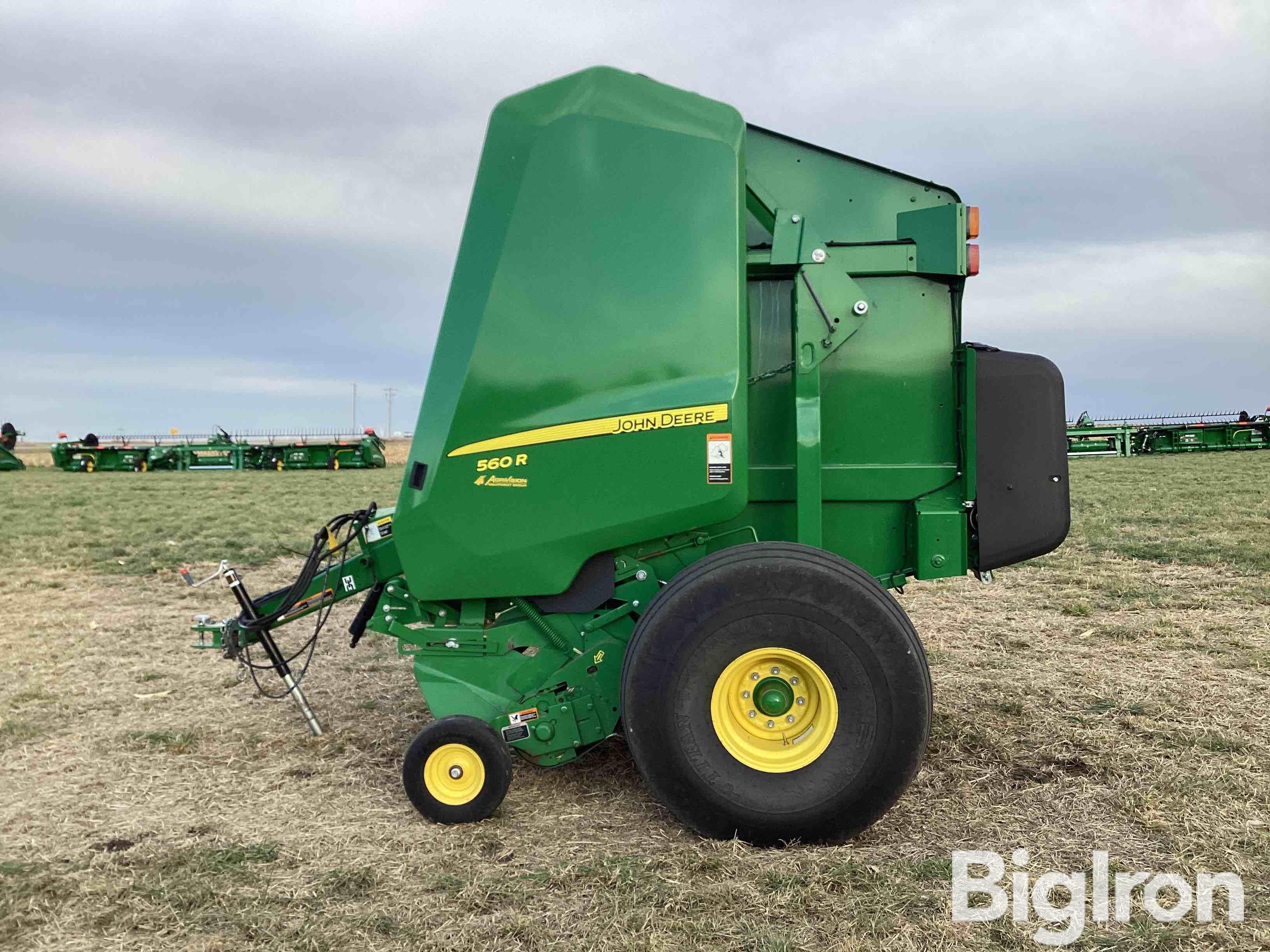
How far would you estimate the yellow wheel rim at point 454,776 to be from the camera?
357cm

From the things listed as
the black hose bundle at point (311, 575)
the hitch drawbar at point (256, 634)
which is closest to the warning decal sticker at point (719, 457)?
the black hose bundle at point (311, 575)

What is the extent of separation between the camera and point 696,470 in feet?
11.7

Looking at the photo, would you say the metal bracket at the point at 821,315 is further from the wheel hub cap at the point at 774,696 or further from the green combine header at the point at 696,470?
the wheel hub cap at the point at 774,696

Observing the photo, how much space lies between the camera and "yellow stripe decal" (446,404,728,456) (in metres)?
3.54

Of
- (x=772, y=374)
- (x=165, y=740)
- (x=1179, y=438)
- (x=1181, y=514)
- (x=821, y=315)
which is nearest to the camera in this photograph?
(x=821, y=315)

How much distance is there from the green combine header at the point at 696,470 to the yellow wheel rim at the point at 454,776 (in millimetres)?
13

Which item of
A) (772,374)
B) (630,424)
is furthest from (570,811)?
(772,374)

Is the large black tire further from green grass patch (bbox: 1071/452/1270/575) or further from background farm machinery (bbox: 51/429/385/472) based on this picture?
background farm machinery (bbox: 51/429/385/472)

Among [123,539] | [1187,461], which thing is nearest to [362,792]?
[123,539]

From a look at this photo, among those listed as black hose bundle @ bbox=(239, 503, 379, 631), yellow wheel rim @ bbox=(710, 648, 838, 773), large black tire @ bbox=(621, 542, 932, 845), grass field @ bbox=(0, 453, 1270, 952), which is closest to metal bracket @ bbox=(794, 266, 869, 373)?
large black tire @ bbox=(621, 542, 932, 845)

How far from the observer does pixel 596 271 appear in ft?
11.9

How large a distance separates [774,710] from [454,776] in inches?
50.6

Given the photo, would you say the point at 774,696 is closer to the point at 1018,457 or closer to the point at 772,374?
the point at 772,374

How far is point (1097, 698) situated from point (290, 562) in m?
8.71
